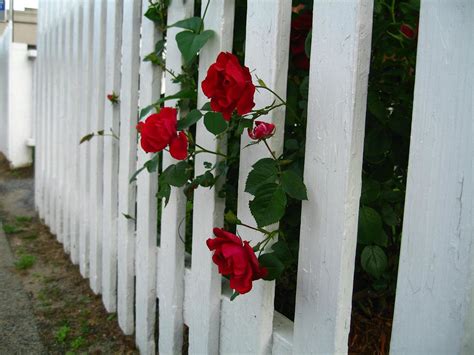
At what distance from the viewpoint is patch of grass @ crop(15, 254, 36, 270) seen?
296 centimetres

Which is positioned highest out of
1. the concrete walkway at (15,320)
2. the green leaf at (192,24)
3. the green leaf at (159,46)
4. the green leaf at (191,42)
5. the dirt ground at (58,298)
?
the green leaf at (192,24)

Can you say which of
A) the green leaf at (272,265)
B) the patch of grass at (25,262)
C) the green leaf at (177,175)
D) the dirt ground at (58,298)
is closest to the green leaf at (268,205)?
the green leaf at (272,265)

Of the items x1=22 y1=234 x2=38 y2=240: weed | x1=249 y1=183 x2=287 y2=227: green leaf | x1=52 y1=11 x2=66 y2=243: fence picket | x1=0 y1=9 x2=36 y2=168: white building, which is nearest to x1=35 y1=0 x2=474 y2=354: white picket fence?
x1=249 y1=183 x2=287 y2=227: green leaf

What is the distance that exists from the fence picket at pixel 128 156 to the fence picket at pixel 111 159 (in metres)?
0.11

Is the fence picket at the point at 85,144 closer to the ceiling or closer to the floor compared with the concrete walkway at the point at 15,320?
closer to the ceiling

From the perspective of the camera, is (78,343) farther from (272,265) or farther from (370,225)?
(370,225)

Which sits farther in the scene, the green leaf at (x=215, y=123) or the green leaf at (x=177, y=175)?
the green leaf at (x=177, y=175)

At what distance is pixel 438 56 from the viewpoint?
0.87 meters

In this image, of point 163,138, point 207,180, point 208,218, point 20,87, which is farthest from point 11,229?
point 20,87

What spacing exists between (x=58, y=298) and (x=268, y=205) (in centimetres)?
187

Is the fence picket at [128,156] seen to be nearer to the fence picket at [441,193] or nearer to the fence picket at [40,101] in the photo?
the fence picket at [441,193]

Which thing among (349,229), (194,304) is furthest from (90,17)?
(349,229)

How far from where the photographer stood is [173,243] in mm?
1704

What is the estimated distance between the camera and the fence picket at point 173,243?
1.67m
